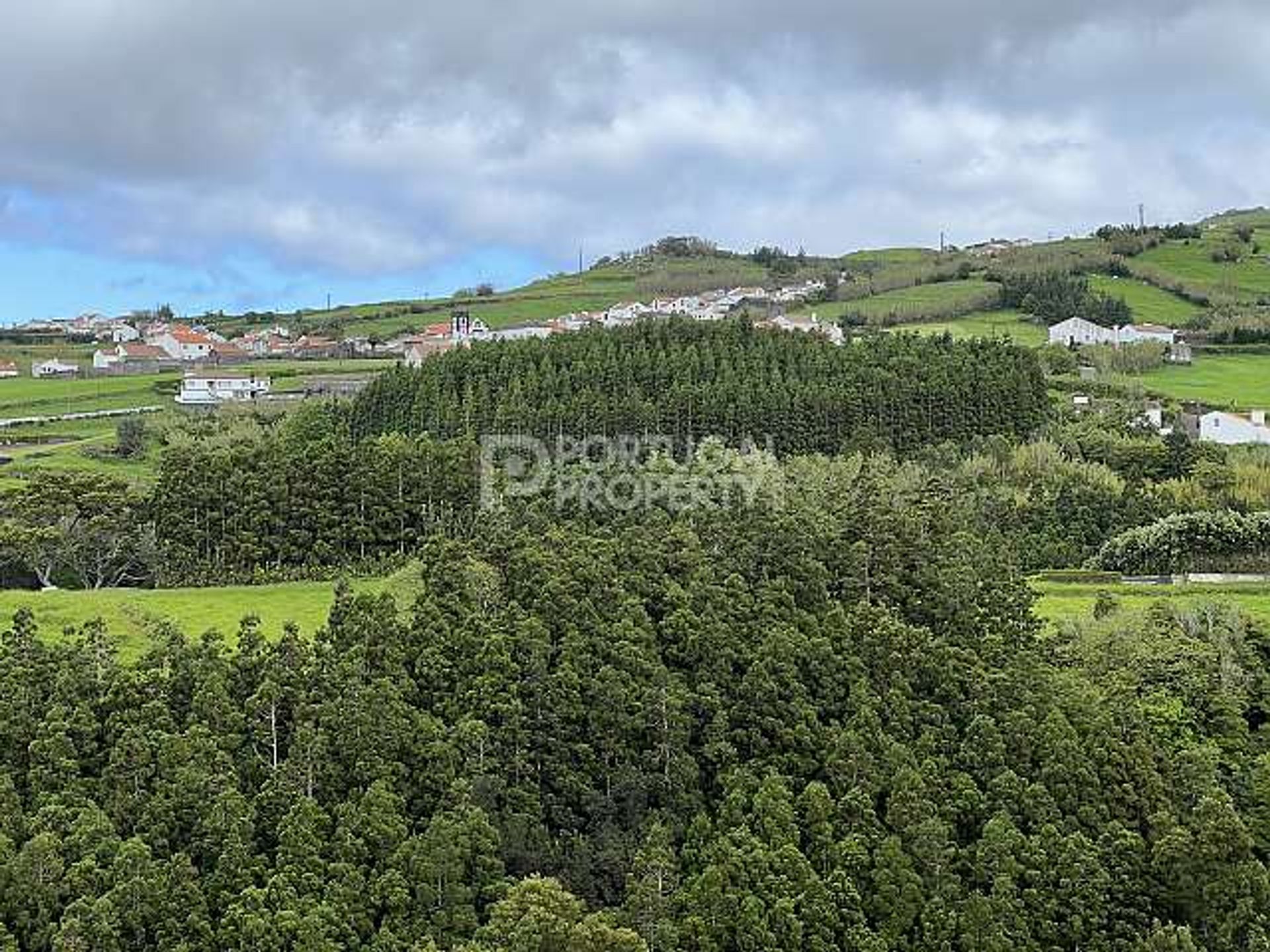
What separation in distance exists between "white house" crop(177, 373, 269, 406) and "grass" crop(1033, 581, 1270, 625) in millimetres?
50999

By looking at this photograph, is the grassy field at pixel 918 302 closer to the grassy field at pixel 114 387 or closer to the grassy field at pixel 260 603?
the grassy field at pixel 114 387

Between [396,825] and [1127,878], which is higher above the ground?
[396,825]

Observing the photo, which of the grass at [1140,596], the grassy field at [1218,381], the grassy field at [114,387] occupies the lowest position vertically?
the grass at [1140,596]

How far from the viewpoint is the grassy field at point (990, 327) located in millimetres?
87438

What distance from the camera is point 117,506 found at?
45188mm

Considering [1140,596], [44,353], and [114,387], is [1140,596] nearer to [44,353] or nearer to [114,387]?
[114,387]

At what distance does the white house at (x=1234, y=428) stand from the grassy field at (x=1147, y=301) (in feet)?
103

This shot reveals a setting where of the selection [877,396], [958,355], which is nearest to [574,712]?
[877,396]

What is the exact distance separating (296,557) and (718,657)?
19831 millimetres

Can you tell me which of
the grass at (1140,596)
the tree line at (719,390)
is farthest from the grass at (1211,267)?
the grass at (1140,596)

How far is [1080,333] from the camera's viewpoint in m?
86.9

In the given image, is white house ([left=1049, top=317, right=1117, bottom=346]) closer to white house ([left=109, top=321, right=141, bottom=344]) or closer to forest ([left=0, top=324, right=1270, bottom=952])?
forest ([left=0, top=324, right=1270, bottom=952])

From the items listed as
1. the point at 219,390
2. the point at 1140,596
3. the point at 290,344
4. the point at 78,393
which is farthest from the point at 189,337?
the point at 1140,596

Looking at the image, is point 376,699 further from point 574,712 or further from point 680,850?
point 680,850
